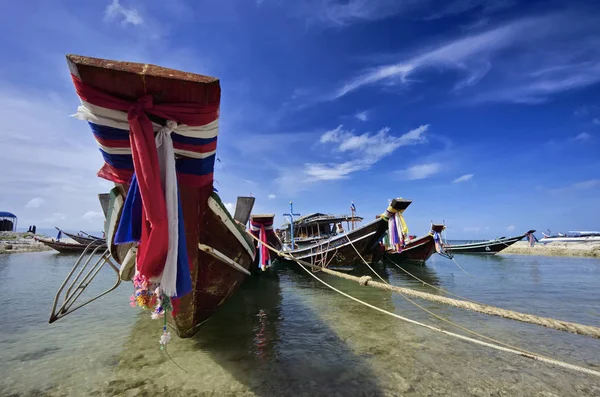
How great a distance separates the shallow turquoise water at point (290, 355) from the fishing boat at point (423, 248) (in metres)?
9.56

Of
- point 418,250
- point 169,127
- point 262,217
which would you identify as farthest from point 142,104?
point 418,250

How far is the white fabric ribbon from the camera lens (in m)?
2.79

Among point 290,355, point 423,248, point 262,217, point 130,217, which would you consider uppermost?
point 262,217

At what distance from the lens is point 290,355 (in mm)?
4762

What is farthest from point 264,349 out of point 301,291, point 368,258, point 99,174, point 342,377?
point 368,258

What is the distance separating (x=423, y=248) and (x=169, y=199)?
20.3m

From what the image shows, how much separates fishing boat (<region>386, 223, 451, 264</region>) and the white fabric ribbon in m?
17.2

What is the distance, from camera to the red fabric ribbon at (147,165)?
2.58 meters

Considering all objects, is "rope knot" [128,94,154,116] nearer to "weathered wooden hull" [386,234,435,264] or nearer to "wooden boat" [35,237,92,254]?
"weathered wooden hull" [386,234,435,264]

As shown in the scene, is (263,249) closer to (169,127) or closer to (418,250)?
(169,127)

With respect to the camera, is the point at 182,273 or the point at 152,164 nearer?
the point at 152,164

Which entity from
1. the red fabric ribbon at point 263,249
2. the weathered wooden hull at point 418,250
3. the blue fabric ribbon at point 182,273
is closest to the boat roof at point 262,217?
the red fabric ribbon at point 263,249

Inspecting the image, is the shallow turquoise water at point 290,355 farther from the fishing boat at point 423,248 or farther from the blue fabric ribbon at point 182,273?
the fishing boat at point 423,248

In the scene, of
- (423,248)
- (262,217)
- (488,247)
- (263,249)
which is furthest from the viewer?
(488,247)
